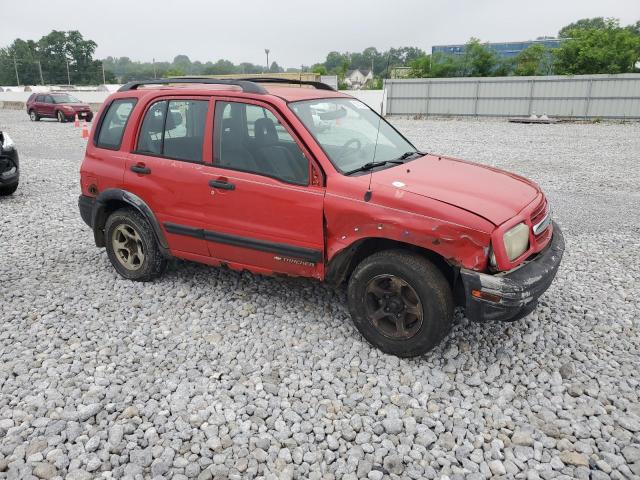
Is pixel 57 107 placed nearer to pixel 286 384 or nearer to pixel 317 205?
pixel 317 205

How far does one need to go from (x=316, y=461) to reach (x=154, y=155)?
3.08 meters

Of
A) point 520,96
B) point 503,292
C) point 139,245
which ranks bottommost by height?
point 139,245

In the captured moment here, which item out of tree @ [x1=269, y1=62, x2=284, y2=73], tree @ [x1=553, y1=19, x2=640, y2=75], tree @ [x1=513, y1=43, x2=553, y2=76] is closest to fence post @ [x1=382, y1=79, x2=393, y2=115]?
tree @ [x1=513, y1=43, x2=553, y2=76]

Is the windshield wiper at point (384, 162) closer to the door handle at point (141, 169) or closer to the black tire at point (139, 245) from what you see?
the door handle at point (141, 169)

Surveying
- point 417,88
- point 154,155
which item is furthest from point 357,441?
point 417,88

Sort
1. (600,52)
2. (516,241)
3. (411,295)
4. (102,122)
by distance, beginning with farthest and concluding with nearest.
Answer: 1. (600,52)
2. (102,122)
3. (411,295)
4. (516,241)

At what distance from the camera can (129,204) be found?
470cm

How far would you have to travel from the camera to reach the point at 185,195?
4332 millimetres

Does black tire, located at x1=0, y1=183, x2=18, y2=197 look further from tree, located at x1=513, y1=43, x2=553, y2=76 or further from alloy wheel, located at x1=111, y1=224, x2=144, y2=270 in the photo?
tree, located at x1=513, y1=43, x2=553, y2=76

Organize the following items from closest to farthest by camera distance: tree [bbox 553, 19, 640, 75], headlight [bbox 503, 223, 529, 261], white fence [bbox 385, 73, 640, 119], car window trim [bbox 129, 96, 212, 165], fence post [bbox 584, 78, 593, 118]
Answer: headlight [bbox 503, 223, 529, 261] < car window trim [bbox 129, 96, 212, 165] < white fence [bbox 385, 73, 640, 119] < fence post [bbox 584, 78, 593, 118] < tree [bbox 553, 19, 640, 75]

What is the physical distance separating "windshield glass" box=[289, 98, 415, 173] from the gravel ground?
137 centimetres

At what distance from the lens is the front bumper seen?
3.15 metres

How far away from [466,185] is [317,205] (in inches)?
44.2

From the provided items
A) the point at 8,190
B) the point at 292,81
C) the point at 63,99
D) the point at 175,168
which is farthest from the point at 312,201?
the point at 63,99
